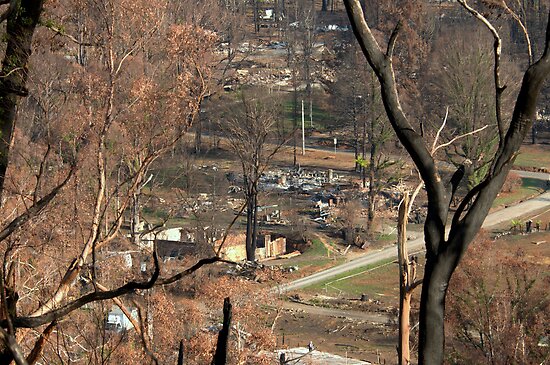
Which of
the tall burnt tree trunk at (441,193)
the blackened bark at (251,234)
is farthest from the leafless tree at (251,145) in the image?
the tall burnt tree trunk at (441,193)

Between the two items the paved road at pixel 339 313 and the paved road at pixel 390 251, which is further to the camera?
the paved road at pixel 390 251

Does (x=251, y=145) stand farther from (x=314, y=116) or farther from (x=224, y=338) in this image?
(x=224, y=338)

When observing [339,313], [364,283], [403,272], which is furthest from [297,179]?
[403,272]

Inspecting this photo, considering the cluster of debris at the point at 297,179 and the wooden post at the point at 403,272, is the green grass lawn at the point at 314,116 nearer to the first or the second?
the cluster of debris at the point at 297,179

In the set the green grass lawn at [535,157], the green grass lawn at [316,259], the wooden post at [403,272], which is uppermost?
the wooden post at [403,272]

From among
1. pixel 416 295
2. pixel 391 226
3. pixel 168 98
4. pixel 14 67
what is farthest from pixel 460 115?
pixel 14 67
